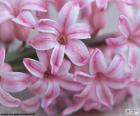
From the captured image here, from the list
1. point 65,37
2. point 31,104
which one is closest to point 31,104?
point 31,104

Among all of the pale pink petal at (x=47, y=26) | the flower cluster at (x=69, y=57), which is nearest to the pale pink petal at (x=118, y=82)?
the flower cluster at (x=69, y=57)

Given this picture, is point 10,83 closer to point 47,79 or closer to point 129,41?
point 47,79

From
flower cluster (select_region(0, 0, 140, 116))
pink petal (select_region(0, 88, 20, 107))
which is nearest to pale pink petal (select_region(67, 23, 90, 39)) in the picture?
flower cluster (select_region(0, 0, 140, 116))

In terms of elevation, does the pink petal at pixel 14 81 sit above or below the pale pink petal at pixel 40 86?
above

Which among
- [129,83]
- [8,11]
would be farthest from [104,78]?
[8,11]

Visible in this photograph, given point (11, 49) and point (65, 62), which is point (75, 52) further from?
point (11, 49)

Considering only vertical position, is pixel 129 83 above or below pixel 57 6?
below

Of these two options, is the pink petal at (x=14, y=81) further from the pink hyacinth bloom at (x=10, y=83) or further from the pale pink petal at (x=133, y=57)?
the pale pink petal at (x=133, y=57)
